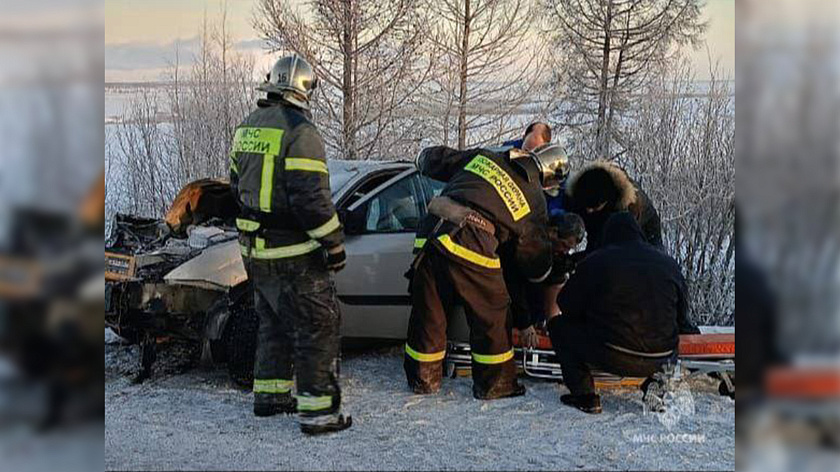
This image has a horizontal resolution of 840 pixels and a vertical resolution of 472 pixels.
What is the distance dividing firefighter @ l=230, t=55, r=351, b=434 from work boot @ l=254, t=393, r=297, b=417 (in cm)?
21

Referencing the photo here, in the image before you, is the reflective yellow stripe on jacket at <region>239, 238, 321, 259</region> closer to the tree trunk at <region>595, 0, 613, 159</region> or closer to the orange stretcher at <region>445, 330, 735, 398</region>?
the orange stretcher at <region>445, 330, 735, 398</region>

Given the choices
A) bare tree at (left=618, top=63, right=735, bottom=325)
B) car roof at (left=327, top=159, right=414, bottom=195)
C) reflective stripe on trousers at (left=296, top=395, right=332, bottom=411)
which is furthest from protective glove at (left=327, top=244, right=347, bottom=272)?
bare tree at (left=618, top=63, right=735, bottom=325)

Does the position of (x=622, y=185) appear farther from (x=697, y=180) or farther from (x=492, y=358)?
(x=697, y=180)

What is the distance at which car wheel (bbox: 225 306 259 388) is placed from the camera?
187 inches

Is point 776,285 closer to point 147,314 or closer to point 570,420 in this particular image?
point 570,420

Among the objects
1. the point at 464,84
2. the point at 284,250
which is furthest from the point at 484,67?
the point at 284,250

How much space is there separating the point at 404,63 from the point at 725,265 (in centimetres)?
444

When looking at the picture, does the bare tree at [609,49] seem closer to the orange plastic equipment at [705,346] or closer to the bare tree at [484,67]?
the bare tree at [484,67]

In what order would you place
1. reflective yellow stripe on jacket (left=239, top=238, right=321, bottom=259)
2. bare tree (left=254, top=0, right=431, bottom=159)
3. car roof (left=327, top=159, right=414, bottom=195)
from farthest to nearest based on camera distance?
bare tree (left=254, top=0, right=431, bottom=159) < car roof (left=327, top=159, right=414, bottom=195) < reflective yellow stripe on jacket (left=239, top=238, right=321, bottom=259)

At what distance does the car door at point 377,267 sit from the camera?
5.11 meters

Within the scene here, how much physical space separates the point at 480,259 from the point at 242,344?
5.39 ft

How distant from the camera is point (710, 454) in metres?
3.81

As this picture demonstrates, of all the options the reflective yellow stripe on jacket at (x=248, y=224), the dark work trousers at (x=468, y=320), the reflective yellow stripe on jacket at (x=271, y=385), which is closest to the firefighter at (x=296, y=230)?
the reflective yellow stripe on jacket at (x=248, y=224)

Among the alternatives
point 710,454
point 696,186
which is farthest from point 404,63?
point 710,454
